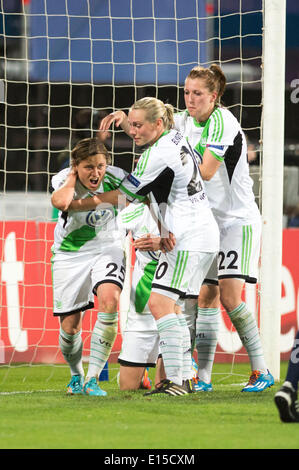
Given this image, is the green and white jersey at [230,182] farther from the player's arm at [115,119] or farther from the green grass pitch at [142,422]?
the green grass pitch at [142,422]

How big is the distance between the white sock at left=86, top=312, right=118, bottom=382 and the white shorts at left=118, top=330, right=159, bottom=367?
35 centimetres

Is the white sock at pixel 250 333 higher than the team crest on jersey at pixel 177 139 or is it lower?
lower

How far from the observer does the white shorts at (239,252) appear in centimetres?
569

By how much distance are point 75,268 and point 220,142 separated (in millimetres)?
1145

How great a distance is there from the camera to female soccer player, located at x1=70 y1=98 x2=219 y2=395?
5.11m

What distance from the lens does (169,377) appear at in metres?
5.20

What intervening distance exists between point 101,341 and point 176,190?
998 millimetres

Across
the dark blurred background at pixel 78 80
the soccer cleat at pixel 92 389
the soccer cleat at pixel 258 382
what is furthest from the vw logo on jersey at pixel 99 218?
the dark blurred background at pixel 78 80

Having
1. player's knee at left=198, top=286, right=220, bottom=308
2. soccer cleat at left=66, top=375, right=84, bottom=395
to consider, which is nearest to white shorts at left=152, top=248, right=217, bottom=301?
player's knee at left=198, top=286, right=220, bottom=308

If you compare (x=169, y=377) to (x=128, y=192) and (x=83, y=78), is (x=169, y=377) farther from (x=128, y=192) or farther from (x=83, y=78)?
(x=83, y=78)

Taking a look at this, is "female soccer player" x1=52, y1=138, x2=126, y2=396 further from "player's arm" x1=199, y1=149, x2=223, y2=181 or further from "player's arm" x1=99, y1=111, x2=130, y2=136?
"player's arm" x1=199, y1=149, x2=223, y2=181

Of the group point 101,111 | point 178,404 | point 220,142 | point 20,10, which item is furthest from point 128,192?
point 20,10

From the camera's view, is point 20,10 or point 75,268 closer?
point 75,268
